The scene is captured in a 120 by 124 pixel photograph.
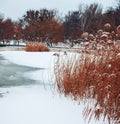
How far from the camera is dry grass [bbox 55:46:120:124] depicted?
10.8 feet

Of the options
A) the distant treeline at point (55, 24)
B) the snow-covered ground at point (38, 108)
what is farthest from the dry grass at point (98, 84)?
the distant treeline at point (55, 24)

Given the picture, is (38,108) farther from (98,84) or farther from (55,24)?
(55,24)

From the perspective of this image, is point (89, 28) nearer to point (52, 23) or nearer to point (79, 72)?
point (52, 23)

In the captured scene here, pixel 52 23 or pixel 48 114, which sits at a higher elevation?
pixel 52 23

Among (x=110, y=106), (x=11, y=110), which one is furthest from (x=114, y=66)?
(x=11, y=110)

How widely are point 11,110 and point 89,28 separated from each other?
33377 mm

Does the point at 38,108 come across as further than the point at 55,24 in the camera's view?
No

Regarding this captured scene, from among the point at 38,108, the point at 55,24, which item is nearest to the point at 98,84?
the point at 38,108

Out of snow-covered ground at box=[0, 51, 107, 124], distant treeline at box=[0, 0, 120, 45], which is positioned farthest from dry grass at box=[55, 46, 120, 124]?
distant treeline at box=[0, 0, 120, 45]

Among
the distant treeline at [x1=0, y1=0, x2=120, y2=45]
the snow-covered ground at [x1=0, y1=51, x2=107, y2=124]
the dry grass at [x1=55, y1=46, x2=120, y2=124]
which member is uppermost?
the distant treeline at [x1=0, y1=0, x2=120, y2=45]

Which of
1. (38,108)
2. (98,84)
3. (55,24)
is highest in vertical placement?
(55,24)

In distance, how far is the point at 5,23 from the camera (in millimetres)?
32938

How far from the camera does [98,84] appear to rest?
145 inches

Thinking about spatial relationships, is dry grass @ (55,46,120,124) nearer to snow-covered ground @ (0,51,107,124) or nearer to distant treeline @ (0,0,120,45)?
snow-covered ground @ (0,51,107,124)
